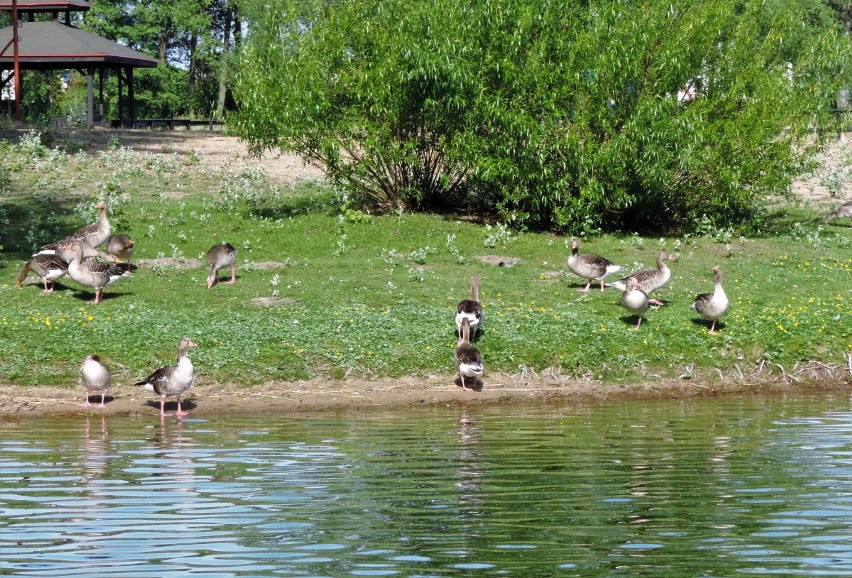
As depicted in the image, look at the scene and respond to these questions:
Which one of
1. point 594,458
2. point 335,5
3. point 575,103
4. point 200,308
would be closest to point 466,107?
point 575,103

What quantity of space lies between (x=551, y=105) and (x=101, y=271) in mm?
10403

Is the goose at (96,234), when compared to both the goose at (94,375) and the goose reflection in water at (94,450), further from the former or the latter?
the goose reflection in water at (94,450)

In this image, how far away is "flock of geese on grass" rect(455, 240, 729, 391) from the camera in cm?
1861

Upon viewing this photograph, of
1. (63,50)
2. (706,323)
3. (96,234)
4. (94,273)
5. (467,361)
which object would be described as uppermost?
(63,50)

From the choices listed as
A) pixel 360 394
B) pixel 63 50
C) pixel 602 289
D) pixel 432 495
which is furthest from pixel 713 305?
pixel 63 50

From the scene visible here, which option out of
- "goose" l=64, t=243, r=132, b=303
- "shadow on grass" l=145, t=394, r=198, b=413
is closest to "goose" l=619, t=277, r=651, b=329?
"shadow on grass" l=145, t=394, r=198, b=413

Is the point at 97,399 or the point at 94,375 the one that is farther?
the point at 97,399

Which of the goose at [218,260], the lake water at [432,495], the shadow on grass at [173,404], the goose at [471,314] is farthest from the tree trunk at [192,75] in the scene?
the lake water at [432,495]

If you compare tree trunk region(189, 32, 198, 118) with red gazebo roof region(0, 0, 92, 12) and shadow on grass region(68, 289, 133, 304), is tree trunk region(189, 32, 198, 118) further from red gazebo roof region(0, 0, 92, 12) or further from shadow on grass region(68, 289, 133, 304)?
shadow on grass region(68, 289, 133, 304)

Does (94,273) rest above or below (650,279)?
above

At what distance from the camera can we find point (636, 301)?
68.1 feet

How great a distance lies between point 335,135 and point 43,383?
38.7 feet

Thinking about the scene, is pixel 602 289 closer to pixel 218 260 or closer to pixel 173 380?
pixel 218 260

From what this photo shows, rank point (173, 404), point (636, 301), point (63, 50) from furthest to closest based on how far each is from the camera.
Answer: point (63, 50), point (636, 301), point (173, 404)
